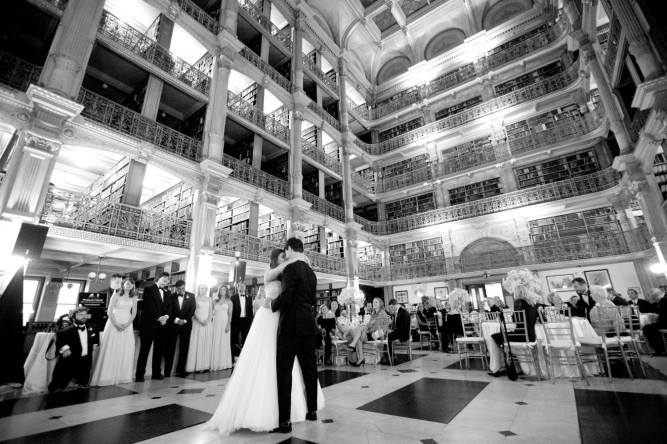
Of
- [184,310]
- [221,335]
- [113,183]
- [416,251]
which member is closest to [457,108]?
[416,251]

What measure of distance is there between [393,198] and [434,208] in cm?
260

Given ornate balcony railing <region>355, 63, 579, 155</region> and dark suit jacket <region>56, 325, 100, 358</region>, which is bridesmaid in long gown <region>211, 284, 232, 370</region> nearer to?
dark suit jacket <region>56, 325, 100, 358</region>

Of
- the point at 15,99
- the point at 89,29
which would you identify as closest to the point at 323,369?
the point at 15,99

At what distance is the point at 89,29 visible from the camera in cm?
694

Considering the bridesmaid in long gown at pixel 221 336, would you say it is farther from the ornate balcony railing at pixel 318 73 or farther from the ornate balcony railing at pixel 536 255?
the ornate balcony railing at pixel 318 73

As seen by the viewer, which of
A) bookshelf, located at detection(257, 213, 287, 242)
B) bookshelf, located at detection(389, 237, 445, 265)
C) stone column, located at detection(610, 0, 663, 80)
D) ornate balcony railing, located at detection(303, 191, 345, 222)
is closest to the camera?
stone column, located at detection(610, 0, 663, 80)

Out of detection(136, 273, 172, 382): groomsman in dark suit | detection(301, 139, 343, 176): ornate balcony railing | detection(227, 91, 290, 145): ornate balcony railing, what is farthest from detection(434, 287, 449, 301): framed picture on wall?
detection(136, 273, 172, 382): groomsman in dark suit

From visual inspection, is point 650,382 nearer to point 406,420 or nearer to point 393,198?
point 406,420

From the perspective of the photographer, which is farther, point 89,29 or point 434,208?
point 434,208

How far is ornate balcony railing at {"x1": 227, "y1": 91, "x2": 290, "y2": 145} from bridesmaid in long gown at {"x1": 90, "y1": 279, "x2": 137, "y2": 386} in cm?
785

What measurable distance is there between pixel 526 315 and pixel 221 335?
538 centimetres

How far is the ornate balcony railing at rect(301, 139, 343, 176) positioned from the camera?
14256mm

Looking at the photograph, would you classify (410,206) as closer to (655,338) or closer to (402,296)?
(402,296)

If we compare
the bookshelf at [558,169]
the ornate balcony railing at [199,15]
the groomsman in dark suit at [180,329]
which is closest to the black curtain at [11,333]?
the groomsman in dark suit at [180,329]
